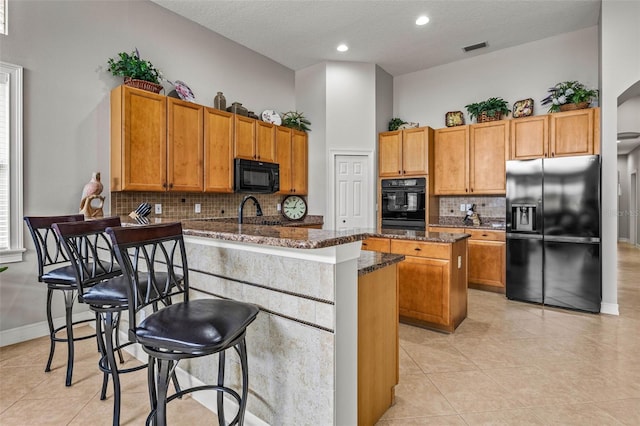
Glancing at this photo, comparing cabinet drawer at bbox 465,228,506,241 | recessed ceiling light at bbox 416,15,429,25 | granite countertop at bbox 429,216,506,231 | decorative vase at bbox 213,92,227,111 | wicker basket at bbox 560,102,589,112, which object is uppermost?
recessed ceiling light at bbox 416,15,429,25

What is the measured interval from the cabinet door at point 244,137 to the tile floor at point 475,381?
2730 millimetres

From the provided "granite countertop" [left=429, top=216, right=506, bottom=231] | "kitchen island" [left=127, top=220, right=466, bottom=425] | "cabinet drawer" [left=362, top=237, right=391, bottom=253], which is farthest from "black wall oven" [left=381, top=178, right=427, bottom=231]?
"kitchen island" [left=127, top=220, right=466, bottom=425]

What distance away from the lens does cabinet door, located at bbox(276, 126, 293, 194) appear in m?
5.07

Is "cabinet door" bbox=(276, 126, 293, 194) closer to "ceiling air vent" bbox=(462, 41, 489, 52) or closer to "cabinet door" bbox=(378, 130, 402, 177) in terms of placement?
"cabinet door" bbox=(378, 130, 402, 177)

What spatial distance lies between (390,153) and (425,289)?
113 inches

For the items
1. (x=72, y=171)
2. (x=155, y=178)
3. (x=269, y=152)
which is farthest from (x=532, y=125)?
(x=72, y=171)

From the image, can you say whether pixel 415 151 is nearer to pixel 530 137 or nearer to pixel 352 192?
pixel 352 192

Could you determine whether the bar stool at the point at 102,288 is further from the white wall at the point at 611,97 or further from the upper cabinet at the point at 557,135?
the upper cabinet at the point at 557,135

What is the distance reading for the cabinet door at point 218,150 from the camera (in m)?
4.09

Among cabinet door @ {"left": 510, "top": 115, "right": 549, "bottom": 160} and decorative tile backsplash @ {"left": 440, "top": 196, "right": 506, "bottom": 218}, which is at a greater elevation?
cabinet door @ {"left": 510, "top": 115, "right": 549, "bottom": 160}

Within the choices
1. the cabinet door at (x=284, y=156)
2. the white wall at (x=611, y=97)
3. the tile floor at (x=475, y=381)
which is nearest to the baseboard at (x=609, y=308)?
the white wall at (x=611, y=97)

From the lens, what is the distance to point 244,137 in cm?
453

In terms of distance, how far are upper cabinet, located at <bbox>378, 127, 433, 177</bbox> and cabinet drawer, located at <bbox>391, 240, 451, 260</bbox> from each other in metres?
2.29

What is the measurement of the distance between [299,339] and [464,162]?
4.32m
